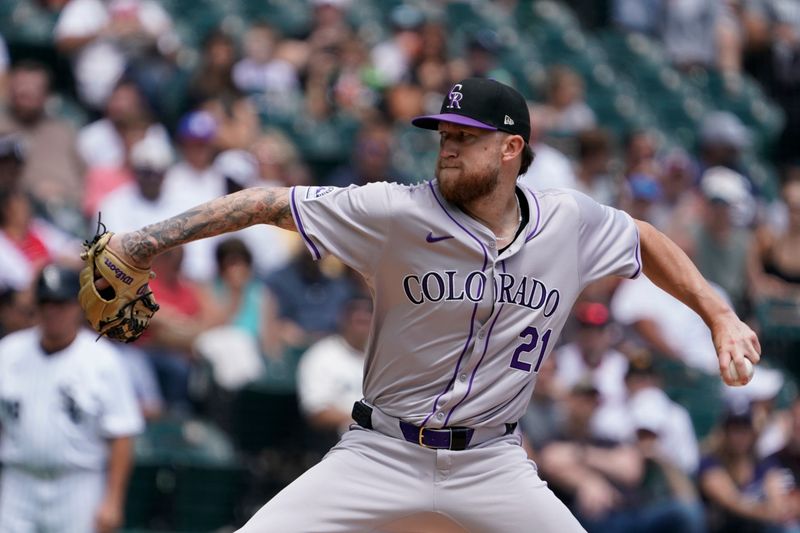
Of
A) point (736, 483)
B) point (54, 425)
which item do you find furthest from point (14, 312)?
point (736, 483)

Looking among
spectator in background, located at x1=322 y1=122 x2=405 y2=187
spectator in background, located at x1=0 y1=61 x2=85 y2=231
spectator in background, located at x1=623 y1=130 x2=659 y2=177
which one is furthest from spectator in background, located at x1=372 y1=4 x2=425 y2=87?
spectator in background, located at x1=0 y1=61 x2=85 y2=231

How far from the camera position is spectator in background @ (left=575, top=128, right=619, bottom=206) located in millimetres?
11547

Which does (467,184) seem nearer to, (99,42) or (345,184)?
(345,184)

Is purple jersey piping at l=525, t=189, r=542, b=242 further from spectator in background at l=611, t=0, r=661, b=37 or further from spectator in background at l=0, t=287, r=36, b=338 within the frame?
spectator in background at l=611, t=0, r=661, b=37

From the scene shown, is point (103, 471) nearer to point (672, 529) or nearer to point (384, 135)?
point (672, 529)

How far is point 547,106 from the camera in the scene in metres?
13.4

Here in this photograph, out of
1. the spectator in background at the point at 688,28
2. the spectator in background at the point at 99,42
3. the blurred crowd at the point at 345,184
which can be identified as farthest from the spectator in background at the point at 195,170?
the spectator in background at the point at 688,28

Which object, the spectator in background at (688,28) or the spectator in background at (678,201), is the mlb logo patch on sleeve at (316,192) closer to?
the spectator in background at (678,201)

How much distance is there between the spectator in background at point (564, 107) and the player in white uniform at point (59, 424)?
22.1ft

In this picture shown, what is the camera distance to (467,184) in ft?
15.6

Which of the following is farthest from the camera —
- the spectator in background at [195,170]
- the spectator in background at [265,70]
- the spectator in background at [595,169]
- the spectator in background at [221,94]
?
the spectator in background at [265,70]

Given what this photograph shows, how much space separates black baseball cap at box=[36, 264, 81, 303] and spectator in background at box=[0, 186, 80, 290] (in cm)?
122

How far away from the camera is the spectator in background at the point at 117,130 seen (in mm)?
9766

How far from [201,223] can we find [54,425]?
2723 mm
